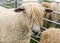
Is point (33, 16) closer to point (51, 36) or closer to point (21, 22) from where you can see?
point (21, 22)

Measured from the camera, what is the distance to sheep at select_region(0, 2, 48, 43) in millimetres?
3775

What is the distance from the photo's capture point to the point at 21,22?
4.12 metres

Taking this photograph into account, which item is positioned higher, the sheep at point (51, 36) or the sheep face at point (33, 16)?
the sheep face at point (33, 16)

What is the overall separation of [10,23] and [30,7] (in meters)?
0.66

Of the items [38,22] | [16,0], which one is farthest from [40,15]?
[16,0]

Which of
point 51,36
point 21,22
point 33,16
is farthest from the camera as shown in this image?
point 21,22

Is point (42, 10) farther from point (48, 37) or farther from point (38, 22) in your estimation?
point (48, 37)

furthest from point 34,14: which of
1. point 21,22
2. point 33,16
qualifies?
point 21,22

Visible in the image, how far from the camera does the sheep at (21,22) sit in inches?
149

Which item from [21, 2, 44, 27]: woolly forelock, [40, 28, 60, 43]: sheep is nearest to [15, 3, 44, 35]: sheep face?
[21, 2, 44, 27]: woolly forelock

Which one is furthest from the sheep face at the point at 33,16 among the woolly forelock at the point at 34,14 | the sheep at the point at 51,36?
the sheep at the point at 51,36

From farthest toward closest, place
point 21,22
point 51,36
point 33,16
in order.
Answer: point 21,22, point 51,36, point 33,16

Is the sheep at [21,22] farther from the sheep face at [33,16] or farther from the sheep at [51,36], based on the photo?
the sheep at [51,36]

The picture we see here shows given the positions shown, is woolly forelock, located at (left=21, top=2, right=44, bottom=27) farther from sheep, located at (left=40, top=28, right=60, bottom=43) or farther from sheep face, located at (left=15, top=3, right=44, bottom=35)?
sheep, located at (left=40, top=28, right=60, bottom=43)
